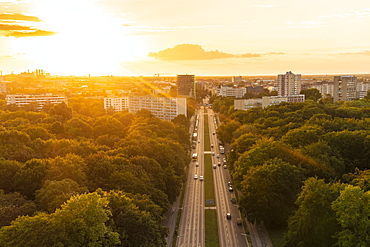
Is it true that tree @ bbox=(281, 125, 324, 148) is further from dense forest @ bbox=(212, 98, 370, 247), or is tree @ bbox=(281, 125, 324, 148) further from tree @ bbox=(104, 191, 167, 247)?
tree @ bbox=(104, 191, 167, 247)

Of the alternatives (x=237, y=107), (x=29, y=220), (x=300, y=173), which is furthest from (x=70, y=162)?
(x=237, y=107)

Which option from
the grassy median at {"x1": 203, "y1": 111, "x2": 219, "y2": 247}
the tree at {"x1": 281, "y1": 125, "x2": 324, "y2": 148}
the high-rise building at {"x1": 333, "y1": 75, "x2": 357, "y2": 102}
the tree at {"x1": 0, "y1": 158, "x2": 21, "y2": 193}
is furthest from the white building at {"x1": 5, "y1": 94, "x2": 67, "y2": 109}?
the high-rise building at {"x1": 333, "y1": 75, "x2": 357, "y2": 102}

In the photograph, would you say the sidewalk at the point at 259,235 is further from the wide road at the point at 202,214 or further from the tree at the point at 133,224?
the tree at the point at 133,224

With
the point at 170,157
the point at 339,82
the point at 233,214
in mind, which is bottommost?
the point at 233,214

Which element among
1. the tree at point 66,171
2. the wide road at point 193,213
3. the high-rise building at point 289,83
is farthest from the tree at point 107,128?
the high-rise building at point 289,83

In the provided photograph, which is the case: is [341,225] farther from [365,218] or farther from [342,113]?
[342,113]
